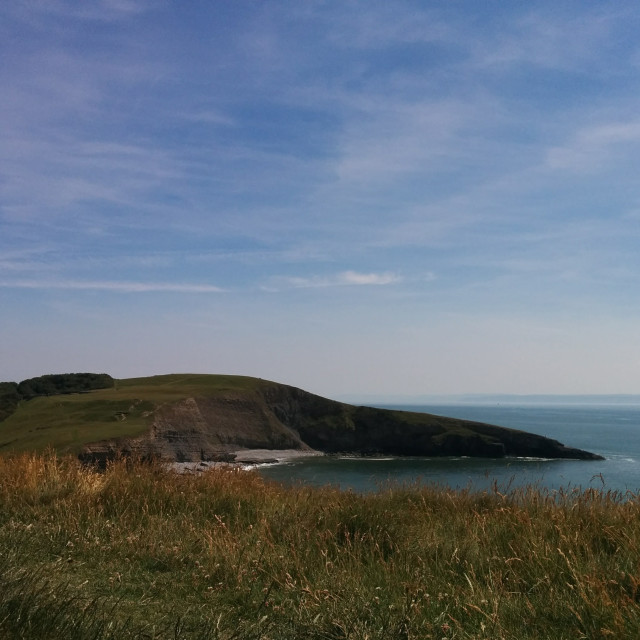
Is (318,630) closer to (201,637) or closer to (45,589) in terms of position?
(201,637)

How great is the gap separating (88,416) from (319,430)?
57560 millimetres

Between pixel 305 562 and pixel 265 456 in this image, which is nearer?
pixel 305 562

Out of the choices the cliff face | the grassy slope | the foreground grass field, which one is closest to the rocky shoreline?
the cliff face

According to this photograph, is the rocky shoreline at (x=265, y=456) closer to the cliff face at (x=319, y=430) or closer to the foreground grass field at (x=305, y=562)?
the cliff face at (x=319, y=430)

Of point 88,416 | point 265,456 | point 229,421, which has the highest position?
point 88,416

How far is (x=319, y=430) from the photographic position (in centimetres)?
14238

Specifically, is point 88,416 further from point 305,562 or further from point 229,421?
point 305,562

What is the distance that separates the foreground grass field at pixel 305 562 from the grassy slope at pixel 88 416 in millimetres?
59853

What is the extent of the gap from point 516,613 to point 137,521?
5.27 meters

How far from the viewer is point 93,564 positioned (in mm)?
6305

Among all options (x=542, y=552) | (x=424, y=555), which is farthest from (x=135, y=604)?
(x=542, y=552)

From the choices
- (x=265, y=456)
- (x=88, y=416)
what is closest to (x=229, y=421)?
(x=265, y=456)

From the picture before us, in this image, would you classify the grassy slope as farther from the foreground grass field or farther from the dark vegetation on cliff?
the foreground grass field

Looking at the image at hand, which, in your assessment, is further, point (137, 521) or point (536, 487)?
point (536, 487)
